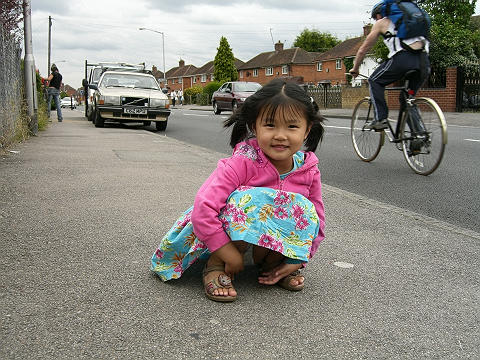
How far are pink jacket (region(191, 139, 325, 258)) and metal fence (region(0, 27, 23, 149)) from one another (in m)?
6.06

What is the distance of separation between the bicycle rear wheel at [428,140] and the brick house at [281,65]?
69570mm

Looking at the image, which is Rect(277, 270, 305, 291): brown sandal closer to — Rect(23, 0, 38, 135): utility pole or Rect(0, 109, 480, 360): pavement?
Rect(0, 109, 480, 360): pavement

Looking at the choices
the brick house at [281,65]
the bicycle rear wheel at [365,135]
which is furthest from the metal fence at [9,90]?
the brick house at [281,65]

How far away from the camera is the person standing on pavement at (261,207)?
2.30 metres

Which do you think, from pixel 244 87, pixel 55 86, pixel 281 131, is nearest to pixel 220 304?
pixel 281 131

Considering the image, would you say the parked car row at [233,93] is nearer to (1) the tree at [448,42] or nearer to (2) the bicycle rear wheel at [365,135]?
(1) the tree at [448,42]

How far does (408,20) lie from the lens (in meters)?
5.75

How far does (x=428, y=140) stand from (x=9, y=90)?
6393mm

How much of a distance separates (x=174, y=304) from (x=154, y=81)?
13806mm

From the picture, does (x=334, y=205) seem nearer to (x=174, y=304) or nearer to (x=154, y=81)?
(x=174, y=304)

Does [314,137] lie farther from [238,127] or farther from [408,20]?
[408,20]

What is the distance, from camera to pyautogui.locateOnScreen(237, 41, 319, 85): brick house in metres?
78.3

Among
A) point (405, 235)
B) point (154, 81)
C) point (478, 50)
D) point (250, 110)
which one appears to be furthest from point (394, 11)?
point (478, 50)

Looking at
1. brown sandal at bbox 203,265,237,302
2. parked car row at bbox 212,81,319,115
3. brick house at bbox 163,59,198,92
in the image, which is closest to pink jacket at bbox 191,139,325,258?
brown sandal at bbox 203,265,237,302
